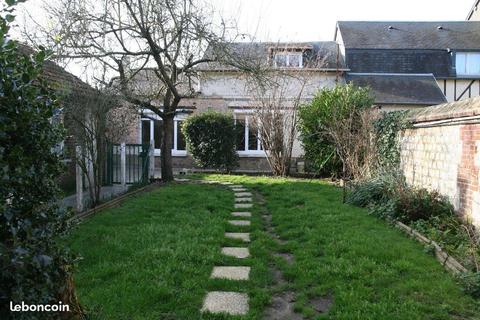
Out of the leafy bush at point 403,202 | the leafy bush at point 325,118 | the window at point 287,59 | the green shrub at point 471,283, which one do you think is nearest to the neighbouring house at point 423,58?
the window at point 287,59

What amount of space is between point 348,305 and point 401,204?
13.7 feet

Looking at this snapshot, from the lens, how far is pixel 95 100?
857 cm

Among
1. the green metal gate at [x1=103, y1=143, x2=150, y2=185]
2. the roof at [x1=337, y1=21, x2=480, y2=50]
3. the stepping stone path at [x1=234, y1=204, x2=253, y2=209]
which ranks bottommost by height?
the stepping stone path at [x1=234, y1=204, x2=253, y2=209]

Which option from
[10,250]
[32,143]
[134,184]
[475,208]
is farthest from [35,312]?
[134,184]

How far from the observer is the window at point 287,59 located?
1823 cm

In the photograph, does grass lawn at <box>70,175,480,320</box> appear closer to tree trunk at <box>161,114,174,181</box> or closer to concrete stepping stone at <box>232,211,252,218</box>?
concrete stepping stone at <box>232,211,252,218</box>

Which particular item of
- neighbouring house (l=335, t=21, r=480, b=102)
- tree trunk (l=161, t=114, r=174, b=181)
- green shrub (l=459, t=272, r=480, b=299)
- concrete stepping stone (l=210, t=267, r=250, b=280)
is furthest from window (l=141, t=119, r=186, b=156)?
green shrub (l=459, t=272, r=480, b=299)

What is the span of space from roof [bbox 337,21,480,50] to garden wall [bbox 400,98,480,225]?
670 inches

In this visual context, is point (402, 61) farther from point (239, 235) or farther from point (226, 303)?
point (226, 303)

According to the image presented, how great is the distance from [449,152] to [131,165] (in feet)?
29.4

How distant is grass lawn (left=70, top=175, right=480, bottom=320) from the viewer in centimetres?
396

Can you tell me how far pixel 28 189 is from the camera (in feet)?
8.28

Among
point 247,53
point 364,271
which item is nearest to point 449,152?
point 364,271

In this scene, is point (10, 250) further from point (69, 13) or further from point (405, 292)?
point (69, 13)
